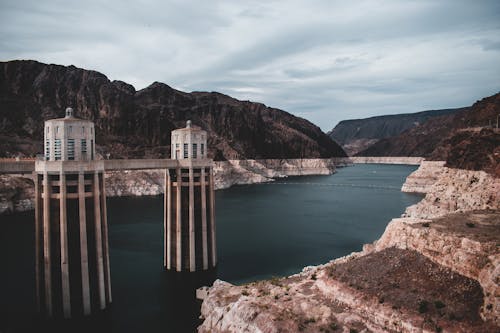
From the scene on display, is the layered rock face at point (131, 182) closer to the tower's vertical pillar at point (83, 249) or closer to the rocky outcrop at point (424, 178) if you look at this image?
the tower's vertical pillar at point (83, 249)

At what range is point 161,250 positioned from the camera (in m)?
53.4

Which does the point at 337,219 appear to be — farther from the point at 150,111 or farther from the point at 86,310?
the point at 150,111

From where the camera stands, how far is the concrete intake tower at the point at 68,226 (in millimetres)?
29312

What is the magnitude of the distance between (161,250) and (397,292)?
36.1 m

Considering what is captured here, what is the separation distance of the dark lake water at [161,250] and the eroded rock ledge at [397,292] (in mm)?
7112

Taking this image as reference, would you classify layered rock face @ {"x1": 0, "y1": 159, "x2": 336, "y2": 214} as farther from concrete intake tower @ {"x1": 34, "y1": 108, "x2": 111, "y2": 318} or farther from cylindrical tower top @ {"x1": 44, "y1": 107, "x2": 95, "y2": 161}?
cylindrical tower top @ {"x1": 44, "y1": 107, "x2": 95, "y2": 161}

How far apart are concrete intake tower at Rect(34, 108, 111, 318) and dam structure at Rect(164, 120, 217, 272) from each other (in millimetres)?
10818

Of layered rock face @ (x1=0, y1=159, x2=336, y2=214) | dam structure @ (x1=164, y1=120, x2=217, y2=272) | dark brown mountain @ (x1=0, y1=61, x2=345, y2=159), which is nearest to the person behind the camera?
dam structure @ (x1=164, y1=120, x2=217, y2=272)

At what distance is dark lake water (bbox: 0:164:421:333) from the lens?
33653 mm

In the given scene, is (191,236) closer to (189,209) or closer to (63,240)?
(189,209)

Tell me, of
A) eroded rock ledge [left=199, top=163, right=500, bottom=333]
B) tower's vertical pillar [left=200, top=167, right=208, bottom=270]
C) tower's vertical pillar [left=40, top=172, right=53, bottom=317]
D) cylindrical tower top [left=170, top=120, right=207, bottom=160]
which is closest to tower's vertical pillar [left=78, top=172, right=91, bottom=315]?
tower's vertical pillar [left=40, top=172, right=53, bottom=317]

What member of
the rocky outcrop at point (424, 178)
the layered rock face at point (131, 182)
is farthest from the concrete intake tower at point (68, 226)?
the rocky outcrop at point (424, 178)

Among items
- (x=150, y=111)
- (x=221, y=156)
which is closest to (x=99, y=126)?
(x=150, y=111)

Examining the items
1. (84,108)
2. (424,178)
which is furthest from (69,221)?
(84,108)
